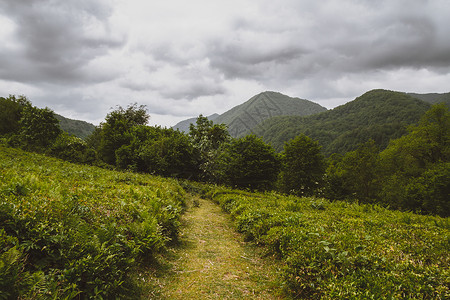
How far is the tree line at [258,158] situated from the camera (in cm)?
3206

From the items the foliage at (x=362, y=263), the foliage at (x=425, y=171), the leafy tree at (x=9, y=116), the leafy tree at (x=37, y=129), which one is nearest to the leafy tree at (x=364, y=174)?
the foliage at (x=425, y=171)

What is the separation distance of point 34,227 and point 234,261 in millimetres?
5800

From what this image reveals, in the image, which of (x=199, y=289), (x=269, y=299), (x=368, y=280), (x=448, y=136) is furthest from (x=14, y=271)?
(x=448, y=136)

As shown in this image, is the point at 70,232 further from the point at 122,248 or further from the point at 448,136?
the point at 448,136

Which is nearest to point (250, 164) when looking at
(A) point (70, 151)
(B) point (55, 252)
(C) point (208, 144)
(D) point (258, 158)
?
(D) point (258, 158)

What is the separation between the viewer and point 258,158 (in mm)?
32438

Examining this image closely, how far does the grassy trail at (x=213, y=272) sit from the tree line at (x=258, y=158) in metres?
23.1

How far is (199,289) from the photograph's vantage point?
5363mm

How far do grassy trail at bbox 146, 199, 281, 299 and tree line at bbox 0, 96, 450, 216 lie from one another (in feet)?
75.7

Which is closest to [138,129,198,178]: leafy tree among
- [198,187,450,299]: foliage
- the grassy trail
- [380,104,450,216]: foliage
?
the grassy trail

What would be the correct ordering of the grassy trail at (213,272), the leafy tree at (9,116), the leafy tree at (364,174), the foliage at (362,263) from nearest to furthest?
the foliage at (362,263), the grassy trail at (213,272), the leafy tree at (364,174), the leafy tree at (9,116)

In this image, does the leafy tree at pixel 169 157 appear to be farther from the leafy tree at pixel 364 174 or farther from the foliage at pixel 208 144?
the leafy tree at pixel 364 174

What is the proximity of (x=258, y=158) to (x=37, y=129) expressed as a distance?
40497 millimetres

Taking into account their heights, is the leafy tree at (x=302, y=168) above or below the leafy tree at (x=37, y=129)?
below
